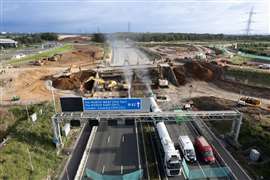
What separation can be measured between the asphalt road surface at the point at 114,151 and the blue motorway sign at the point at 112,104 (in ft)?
22.9

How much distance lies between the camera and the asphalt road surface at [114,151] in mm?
31906

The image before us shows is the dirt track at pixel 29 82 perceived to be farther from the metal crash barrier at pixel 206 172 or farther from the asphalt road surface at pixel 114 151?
the metal crash barrier at pixel 206 172

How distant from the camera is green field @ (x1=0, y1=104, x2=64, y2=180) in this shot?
2895 cm

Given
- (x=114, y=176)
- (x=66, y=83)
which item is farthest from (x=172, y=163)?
(x=66, y=83)

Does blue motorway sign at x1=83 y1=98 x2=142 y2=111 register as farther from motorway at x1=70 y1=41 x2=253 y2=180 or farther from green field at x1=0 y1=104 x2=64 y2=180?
green field at x1=0 y1=104 x2=64 y2=180

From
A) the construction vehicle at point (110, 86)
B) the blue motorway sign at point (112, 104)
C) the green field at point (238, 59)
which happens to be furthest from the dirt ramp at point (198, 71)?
the blue motorway sign at point (112, 104)

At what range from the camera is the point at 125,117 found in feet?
114

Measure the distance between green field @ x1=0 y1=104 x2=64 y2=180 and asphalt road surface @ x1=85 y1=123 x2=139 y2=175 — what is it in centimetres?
589

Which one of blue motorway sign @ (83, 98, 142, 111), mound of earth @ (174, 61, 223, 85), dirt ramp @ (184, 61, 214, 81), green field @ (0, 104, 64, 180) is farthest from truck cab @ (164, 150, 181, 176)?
dirt ramp @ (184, 61, 214, 81)

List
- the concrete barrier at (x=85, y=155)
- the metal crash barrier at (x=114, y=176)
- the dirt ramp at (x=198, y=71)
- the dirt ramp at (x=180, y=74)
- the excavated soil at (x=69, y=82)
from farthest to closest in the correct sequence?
the dirt ramp at (x=198, y=71)
the dirt ramp at (x=180, y=74)
the excavated soil at (x=69, y=82)
the concrete barrier at (x=85, y=155)
the metal crash barrier at (x=114, y=176)

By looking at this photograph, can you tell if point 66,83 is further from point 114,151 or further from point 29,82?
point 114,151

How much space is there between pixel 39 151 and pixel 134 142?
15722 mm

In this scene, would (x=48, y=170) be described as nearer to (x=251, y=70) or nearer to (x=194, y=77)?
(x=194, y=77)

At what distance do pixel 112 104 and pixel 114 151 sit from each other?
7.98 m
